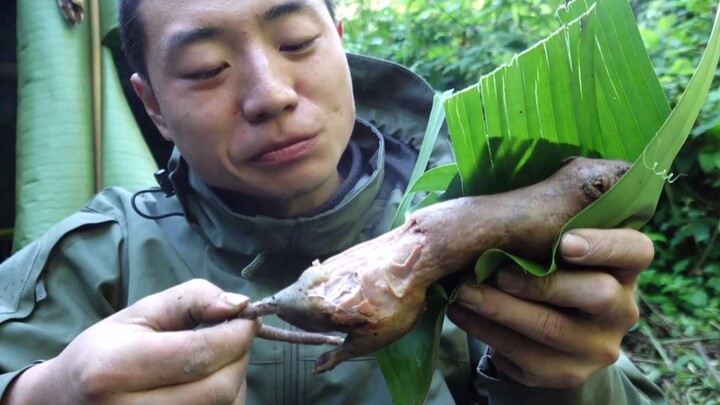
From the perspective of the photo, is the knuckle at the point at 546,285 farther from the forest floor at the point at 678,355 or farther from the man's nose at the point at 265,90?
the forest floor at the point at 678,355

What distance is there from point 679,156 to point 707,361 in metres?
0.77

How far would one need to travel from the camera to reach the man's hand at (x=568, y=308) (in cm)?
75

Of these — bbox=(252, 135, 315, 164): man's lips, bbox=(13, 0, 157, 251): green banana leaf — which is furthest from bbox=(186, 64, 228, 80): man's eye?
bbox=(13, 0, 157, 251): green banana leaf

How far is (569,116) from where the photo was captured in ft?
2.65

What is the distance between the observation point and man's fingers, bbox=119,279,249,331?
0.76 metres

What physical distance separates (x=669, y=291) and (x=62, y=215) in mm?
1906

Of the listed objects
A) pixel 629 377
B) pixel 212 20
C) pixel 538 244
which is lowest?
pixel 629 377

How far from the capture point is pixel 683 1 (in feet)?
8.91

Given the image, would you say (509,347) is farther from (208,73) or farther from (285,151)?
(208,73)

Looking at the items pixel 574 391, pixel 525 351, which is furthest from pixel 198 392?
pixel 574 391

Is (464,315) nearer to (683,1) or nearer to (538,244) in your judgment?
(538,244)

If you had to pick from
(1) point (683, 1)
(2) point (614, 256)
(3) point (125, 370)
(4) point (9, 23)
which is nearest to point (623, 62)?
(2) point (614, 256)

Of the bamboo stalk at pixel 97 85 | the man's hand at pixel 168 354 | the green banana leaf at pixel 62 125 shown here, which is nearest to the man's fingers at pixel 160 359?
the man's hand at pixel 168 354

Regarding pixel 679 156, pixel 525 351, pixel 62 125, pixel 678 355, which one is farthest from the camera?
pixel 679 156
